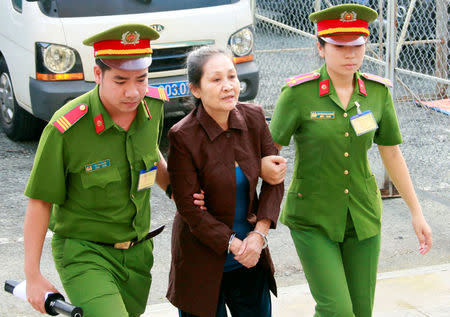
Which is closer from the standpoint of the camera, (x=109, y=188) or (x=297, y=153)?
(x=109, y=188)

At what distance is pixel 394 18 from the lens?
6.04 m

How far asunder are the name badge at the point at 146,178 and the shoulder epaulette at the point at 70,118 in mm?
355

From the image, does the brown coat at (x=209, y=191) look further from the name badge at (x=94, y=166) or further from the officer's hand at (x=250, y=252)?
the name badge at (x=94, y=166)

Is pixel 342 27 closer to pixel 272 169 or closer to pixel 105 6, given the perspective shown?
pixel 272 169

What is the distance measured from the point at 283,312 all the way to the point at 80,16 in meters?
3.74

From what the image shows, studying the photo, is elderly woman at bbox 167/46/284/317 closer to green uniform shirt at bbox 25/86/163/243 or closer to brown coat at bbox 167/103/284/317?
brown coat at bbox 167/103/284/317

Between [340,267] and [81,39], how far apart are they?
4.18m

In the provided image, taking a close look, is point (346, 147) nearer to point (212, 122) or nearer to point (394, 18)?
point (212, 122)

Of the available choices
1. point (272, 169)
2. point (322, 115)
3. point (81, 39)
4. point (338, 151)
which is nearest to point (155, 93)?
point (272, 169)

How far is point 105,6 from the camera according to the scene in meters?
7.08

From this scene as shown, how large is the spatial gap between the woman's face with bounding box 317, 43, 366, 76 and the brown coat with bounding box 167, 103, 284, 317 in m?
0.45

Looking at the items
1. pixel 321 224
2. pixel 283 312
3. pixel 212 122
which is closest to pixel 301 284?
pixel 283 312

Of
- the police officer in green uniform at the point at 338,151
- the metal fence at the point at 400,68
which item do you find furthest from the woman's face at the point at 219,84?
the metal fence at the point at 400,68

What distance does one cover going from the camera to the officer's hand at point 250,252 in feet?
10.4
